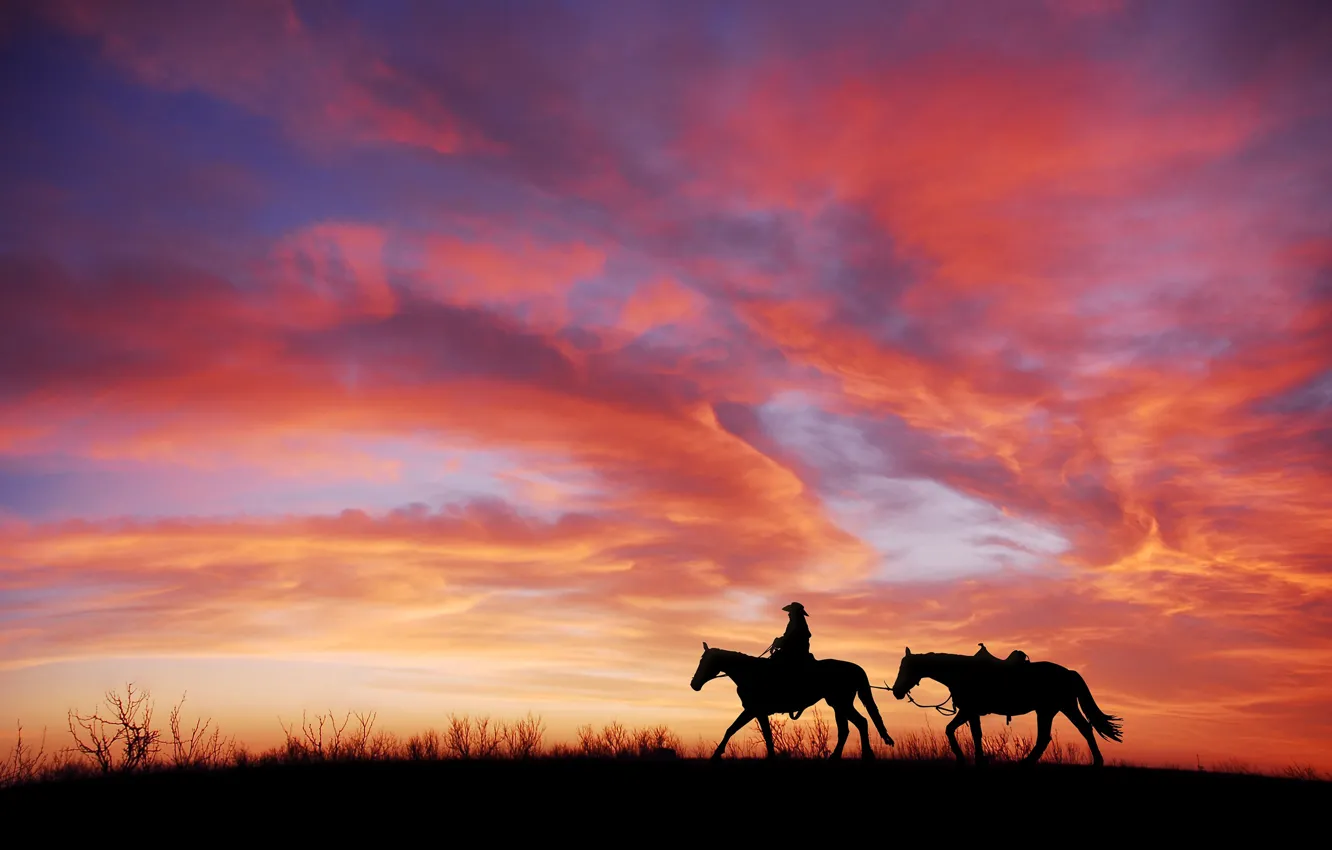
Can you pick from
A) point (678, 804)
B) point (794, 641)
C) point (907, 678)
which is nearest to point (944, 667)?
point (907, 678)

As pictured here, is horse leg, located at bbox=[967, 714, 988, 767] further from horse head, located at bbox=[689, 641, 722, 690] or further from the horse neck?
horse head, located at bbox=[689, 641, 722, 690]

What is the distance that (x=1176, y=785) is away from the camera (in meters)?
16.8

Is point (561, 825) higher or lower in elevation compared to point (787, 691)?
lower

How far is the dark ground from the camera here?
11.9m

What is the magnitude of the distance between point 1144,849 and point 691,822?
225 inches

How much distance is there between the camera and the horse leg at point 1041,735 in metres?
17.9

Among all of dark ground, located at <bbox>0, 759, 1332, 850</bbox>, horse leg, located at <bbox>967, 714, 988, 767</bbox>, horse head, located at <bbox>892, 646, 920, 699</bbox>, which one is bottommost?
dark ground, located at <bbox>0, 759, 1332, 850</bbox>

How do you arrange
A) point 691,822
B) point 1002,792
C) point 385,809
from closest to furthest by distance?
point 691,822 → point 385,809 → point 1002,792

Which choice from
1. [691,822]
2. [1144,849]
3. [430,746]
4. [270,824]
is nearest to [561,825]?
[691,822]

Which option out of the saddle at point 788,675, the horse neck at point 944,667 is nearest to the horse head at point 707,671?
the saddle at point 788,675

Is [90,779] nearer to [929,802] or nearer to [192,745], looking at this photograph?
[192,745]

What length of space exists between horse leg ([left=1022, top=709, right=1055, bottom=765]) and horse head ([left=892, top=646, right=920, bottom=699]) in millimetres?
2549

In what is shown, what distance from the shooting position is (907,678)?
64.1 feet

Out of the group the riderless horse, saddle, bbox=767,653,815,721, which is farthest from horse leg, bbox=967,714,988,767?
saddle, bbox=767,653,815,721
